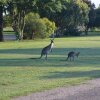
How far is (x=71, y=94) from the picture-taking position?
590 inches

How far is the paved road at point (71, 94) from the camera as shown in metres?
14.2

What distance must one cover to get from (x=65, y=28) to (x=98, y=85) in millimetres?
82201

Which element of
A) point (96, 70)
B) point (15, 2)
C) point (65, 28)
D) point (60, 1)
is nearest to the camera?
point (96, 70)

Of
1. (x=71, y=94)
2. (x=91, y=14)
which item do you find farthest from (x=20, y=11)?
(x=71, y=94)

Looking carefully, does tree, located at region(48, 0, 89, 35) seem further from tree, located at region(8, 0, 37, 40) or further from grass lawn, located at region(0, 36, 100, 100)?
grass lawn, located at region(0, 36, 100, 100)

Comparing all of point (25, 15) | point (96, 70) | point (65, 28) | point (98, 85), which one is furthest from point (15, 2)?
point (98, 85)

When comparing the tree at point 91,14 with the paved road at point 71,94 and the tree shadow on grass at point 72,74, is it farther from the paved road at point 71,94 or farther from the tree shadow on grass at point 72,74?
the paved road at point 71,94

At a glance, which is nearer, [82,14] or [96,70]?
[96,70]

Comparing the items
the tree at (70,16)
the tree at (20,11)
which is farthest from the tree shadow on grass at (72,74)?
the tree at (70,16)

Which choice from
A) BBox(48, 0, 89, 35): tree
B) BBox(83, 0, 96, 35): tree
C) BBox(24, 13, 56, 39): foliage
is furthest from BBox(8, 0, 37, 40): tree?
BBox(83, 0, 96, 35): tree

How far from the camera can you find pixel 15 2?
213 ft

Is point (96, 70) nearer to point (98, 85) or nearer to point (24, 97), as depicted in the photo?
point (98, 85)

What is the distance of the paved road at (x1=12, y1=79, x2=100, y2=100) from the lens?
14.2 metres

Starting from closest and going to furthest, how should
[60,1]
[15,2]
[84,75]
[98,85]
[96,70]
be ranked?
[98,85]
[84,75]
[96,70]
[15,2]
[60,1]
